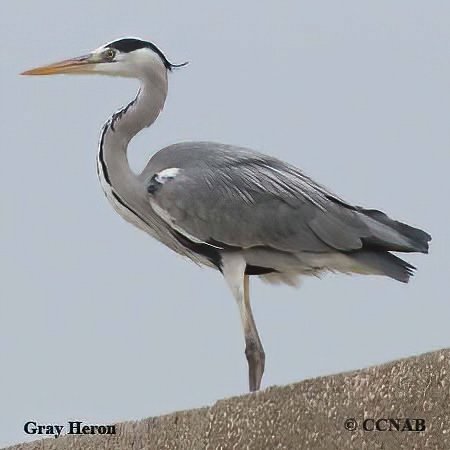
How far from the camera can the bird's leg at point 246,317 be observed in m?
5.23

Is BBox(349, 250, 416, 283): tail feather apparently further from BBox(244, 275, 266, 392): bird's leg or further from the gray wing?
BBox(244, 275, 266, 392): bird's leg

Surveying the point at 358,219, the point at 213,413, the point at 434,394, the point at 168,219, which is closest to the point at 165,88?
the point at 168,219

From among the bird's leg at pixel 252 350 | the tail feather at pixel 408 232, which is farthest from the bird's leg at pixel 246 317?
the tail feather at pixel 408 232

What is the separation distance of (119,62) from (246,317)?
130cm

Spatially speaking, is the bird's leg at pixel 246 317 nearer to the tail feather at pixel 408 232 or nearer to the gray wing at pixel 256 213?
the gray wing at pixel 256 213

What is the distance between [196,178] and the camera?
5.32 m

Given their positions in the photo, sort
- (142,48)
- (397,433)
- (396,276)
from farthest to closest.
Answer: (142,48), (396,276), (397,433)

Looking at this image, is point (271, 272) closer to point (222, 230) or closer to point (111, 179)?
point (222, 230)

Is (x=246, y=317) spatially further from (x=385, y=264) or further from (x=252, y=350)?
(x=385, y=264)

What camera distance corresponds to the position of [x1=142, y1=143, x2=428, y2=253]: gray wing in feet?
17.3

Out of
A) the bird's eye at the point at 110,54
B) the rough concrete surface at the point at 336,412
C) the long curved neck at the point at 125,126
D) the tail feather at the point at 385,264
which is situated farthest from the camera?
the bird's eye at the point at 110,54

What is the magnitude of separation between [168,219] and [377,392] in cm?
157

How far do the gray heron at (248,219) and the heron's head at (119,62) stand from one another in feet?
1.05

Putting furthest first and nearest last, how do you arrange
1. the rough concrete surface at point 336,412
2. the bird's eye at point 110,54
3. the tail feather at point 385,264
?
the bird's eye at point 110,54 → the tail feather at point 385,264 → the rough concrete surface at point 336,412
